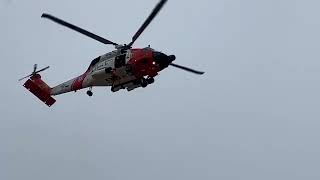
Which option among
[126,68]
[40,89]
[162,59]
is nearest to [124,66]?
[126,68]

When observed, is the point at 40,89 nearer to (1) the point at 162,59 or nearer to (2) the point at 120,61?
(2) the point at 120,61

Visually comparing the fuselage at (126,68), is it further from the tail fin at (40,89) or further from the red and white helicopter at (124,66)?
the tail fin at (40,89)

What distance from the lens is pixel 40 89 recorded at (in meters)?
63.9

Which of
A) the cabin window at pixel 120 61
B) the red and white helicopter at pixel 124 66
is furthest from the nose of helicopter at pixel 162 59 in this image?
the cabin window at pixel 120 61

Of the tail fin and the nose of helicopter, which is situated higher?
the tail fin

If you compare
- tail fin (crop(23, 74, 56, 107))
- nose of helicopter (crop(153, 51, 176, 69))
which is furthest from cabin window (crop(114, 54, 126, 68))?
tail fin (crop(23, 74, 56, 107))

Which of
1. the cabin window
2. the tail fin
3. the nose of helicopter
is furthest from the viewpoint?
the tail fin

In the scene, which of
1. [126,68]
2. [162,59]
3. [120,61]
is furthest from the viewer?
[120,61]

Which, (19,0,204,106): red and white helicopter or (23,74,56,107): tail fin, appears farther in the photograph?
(23,74,56,107): tail fin

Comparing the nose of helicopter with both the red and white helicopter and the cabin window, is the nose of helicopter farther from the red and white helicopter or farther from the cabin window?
the cabin window

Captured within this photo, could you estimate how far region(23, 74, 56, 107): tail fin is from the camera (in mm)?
63500

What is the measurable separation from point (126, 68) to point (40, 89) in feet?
52.3

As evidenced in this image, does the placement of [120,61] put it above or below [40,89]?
below

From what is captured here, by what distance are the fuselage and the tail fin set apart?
8563 millimetres
